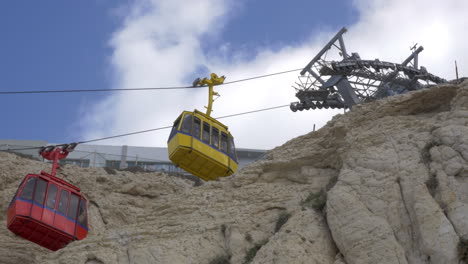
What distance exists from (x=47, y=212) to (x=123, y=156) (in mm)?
27950

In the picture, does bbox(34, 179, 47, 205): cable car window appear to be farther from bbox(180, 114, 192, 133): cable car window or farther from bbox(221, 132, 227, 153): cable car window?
bbox(221, 132, 227, 153): cable car window

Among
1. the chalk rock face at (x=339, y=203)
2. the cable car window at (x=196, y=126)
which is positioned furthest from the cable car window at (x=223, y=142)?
the chalk rock face at (x=339, y=203)

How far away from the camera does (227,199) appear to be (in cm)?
2131

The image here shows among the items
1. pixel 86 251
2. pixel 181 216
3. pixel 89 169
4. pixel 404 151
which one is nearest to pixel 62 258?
pixel 86 251

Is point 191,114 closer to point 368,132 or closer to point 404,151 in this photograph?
point 368,132

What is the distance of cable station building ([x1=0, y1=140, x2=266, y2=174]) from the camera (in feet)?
170

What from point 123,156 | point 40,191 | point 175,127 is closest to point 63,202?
point 40,191

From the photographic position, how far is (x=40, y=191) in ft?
81.0

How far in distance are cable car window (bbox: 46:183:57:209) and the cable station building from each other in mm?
25631

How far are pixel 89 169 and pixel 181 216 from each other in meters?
16.7

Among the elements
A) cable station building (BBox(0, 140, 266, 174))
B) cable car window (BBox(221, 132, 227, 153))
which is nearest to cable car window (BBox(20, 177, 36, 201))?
cable car window (BBox(221, 132, 227, 153))

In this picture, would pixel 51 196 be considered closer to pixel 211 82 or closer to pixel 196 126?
pixel 196 126

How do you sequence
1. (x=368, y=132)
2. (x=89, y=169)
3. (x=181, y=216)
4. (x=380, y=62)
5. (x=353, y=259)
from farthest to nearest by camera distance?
1. (x=380, y=62)
2. (x=89, y=169)
3. (x=181, y=216)
4. (x=368, y=132)
5. (x=353, y=259)

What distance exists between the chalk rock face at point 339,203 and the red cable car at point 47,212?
389 centimetres
